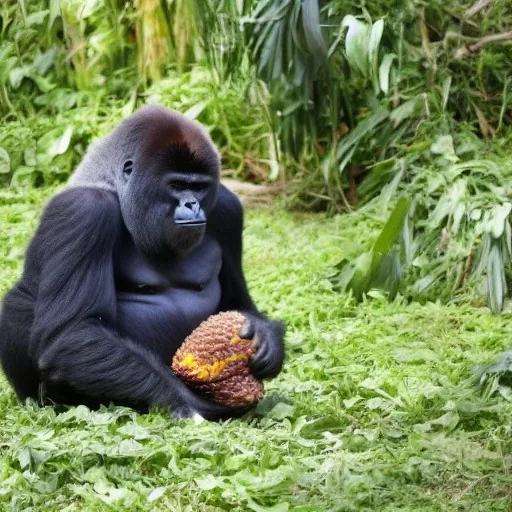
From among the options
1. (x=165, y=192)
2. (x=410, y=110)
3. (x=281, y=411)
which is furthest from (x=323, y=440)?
(x=410, y=110)

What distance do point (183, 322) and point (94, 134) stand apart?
3541mm

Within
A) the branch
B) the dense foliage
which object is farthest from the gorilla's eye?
the branch

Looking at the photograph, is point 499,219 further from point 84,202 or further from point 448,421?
point 84,202

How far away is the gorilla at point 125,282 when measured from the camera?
3795mm

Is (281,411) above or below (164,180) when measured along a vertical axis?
below

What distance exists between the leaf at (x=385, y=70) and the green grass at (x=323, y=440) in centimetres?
132

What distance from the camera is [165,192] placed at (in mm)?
3920

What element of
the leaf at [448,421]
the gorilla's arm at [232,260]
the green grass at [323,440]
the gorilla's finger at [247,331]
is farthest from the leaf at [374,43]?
the leaf at [448,421]

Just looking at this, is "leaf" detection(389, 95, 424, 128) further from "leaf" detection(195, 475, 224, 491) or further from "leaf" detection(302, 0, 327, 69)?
"leaf" detection(195, 475, 224, 491)

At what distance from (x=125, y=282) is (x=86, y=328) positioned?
0.32 m

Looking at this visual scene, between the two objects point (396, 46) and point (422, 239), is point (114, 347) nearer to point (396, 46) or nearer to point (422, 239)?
point (422, 239)

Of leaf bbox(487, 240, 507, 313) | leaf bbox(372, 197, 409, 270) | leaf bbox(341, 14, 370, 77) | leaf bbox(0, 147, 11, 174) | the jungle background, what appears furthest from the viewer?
leaf bbox(0, 147, 11, 174)

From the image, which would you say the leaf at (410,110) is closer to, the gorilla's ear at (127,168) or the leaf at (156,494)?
the gorilla's ear at (127,168)

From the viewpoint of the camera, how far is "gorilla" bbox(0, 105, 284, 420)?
3795 mm
